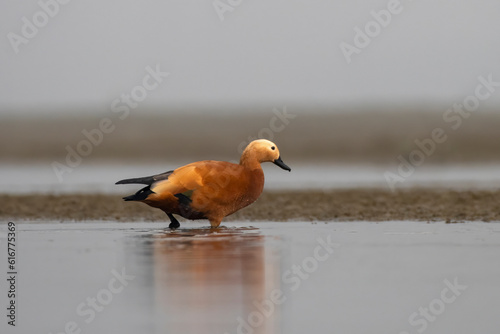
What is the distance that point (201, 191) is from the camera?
12.8 meters

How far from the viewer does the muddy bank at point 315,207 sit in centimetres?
1455

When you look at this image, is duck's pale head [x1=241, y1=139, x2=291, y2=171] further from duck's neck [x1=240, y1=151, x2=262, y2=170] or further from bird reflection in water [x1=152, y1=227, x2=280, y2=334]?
bird reflection in water [x1=152, y1=227, x2=280, y2=334]

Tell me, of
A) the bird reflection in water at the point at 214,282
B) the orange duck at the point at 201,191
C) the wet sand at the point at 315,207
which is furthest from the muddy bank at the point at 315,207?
the bird reflection in water at the point at 214,282

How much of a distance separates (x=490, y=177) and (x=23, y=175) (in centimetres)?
1164

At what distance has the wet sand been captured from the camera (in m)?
14.5

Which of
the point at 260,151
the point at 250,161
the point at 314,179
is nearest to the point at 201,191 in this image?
the point at 250,161

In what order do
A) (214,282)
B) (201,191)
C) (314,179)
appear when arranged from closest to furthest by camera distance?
(214,282) < (201,191) < (314,179)

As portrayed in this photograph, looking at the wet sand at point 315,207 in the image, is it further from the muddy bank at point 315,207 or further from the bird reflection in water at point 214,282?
the bird reflection in water at point 214,282

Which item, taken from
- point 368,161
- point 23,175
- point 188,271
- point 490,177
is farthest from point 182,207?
point 368,161

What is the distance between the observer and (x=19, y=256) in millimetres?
9922

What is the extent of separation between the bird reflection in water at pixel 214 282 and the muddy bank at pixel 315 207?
346 cm

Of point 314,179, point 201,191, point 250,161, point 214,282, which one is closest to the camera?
point 214,282

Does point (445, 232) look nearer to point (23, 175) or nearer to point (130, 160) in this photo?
point (23, 175)

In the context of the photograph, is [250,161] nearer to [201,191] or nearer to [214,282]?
[201,191]
